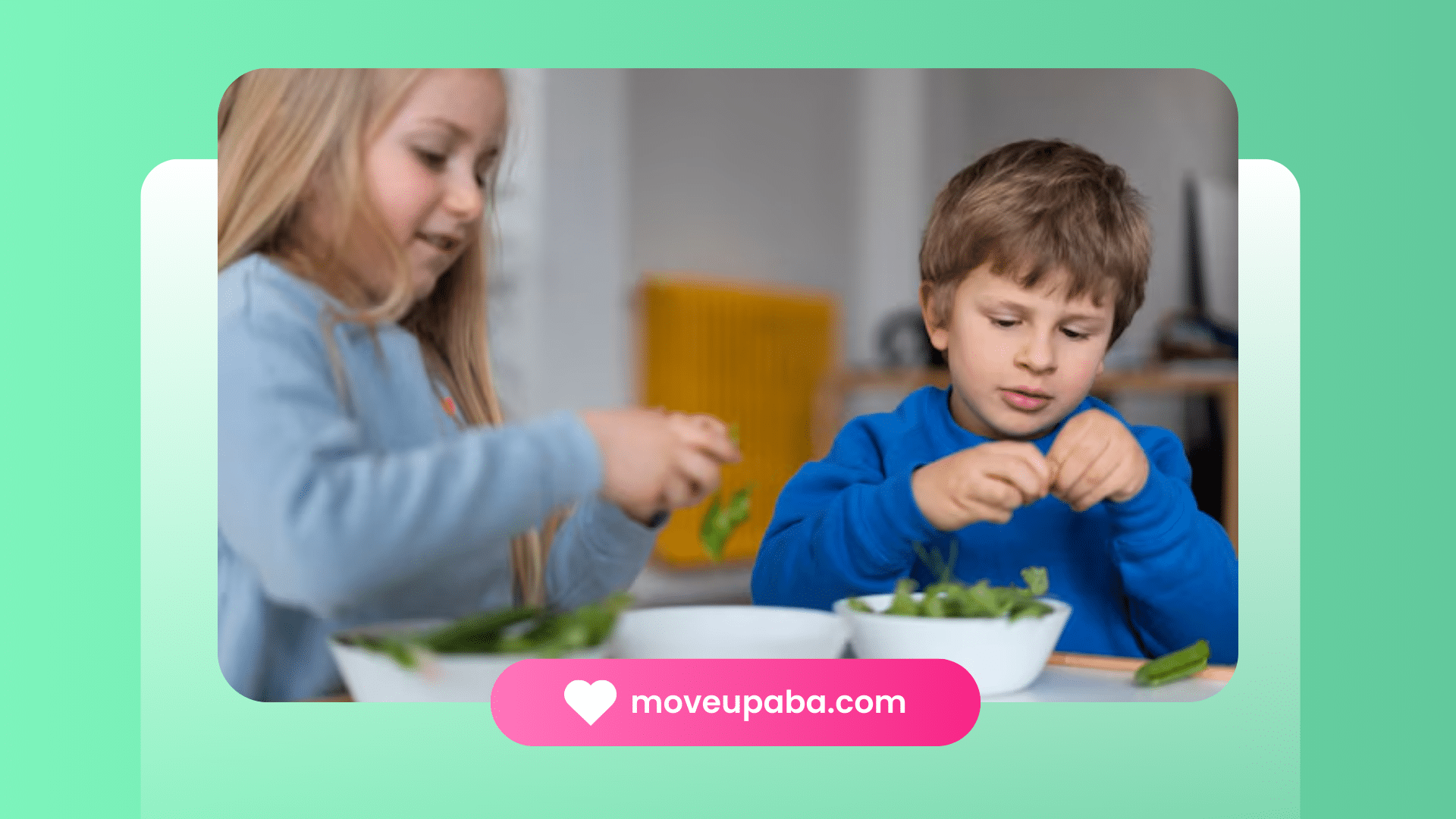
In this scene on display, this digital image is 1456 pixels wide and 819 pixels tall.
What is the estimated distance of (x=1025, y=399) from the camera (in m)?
0.71

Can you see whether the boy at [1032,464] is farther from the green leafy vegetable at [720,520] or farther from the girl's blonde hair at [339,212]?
the girl's blonde hair at [339,212]

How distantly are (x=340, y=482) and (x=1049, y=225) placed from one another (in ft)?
1.44

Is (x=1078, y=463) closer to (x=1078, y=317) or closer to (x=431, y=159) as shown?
Answer: (x=1078, y=317)

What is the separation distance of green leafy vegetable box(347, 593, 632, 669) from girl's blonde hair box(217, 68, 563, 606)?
14 millimetres

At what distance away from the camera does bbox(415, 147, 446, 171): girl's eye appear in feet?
2.28

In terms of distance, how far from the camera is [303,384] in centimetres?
65

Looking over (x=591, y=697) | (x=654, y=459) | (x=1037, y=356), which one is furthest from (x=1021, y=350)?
(x=591, y=697)

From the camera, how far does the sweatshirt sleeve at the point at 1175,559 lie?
0.71 metres

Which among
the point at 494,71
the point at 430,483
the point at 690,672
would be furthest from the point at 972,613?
the point at 494,71

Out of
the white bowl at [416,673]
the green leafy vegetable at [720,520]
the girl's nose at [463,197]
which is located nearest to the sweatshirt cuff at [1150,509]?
the green leafy vegetable at [720,520]

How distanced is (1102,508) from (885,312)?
0.21m

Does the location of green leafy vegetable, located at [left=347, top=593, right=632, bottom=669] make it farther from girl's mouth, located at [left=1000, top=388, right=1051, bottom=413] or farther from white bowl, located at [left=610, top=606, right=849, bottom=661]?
girl's mouth, located at [left=1000, top=388, right=1051, bottom=413]

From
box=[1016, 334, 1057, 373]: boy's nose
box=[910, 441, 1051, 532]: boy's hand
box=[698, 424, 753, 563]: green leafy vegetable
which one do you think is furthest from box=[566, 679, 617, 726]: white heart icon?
box=[1016, 334, 1057, 373]: boy's nose

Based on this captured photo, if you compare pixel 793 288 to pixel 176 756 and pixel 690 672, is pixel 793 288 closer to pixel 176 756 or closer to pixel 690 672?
pixel 690 672
